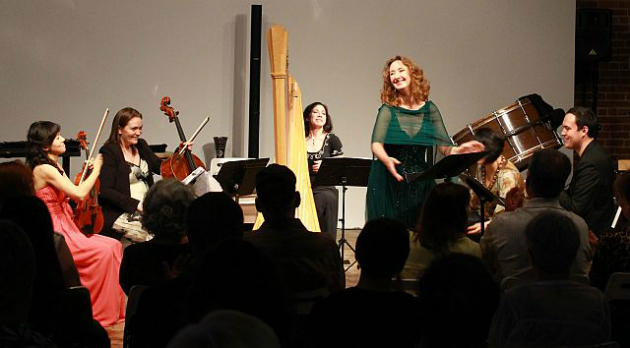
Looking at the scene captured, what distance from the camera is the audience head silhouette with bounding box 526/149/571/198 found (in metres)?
3.44

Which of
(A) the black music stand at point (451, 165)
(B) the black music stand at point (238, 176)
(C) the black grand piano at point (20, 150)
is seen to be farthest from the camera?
(C) the black grand piano at point (20, 150)

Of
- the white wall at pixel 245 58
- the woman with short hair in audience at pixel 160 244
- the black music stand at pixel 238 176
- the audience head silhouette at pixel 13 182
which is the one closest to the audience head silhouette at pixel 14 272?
the woman with short hair in audience at pixel 160 244

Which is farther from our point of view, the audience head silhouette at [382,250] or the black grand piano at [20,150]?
the black grand piano at [20,150]

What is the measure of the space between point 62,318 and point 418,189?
271 centimetres

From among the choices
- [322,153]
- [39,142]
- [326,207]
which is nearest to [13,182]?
[39,142]

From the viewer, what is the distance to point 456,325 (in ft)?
6.44

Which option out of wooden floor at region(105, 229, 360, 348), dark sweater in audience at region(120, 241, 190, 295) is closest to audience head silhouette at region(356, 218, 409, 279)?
dark sweater in audience at region(120, 241, 190, 295)

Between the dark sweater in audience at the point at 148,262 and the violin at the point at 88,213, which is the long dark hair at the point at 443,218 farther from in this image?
the violin at the point at 88,213

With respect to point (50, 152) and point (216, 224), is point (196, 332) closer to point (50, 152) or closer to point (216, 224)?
point (216, 224)

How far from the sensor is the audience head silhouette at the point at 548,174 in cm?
344

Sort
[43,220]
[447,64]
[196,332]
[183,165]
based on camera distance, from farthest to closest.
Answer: [447,64] → [183,165] → [43,220] → [196,332]

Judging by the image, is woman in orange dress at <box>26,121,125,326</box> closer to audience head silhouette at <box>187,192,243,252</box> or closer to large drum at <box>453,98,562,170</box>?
audience head silhouette at <box>187,192,243,252</box>

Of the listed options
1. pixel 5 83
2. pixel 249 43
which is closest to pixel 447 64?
pixel 249 43

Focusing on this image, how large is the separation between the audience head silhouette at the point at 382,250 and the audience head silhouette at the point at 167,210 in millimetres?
894
